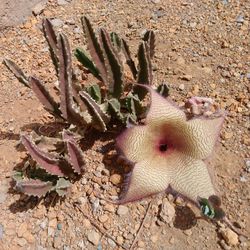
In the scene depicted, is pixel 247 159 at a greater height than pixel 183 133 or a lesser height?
lesser

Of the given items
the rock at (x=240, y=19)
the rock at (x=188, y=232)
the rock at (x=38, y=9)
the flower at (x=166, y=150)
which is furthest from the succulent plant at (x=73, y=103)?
the rock at (x=38, y=9)

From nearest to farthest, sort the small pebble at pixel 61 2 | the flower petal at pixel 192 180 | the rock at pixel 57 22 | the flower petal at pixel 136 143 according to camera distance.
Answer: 1. the flower petal at pixel 192 180
2. the flower petal at pixel 136 143
3. the rock at pixel 57 22
4. the small pebble at pixel 61 2

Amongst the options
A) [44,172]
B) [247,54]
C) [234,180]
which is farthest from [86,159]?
[247,54]

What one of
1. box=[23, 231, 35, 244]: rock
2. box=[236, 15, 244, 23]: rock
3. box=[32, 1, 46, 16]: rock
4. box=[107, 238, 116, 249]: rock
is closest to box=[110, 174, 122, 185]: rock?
box=[107, 238, 116, 249]: rock

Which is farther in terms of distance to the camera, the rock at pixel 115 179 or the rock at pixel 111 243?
the rock at pixel 115 179

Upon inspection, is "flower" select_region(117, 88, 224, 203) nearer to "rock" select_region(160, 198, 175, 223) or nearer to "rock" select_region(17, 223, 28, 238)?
"rock" select_region(160, 198, 175, 223)

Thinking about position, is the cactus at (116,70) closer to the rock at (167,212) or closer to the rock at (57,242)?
the rock at (167,212)

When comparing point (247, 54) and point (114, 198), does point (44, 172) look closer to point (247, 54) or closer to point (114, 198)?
point (114, 198)
